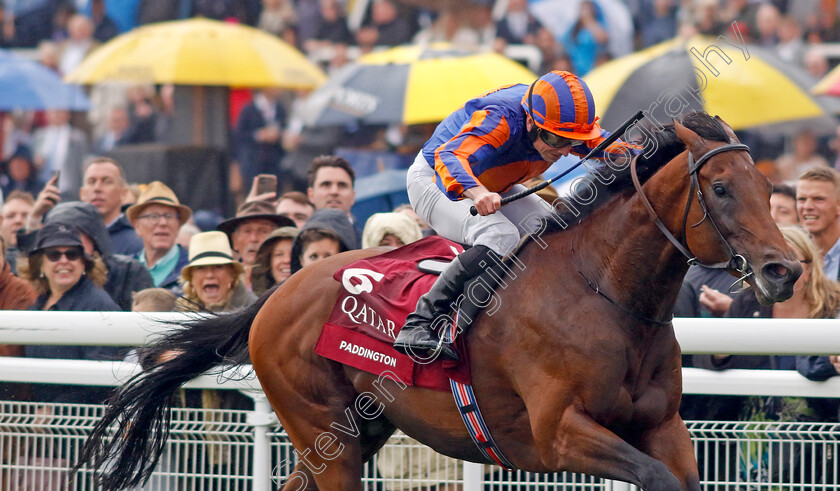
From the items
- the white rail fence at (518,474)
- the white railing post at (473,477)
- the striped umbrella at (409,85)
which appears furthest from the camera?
the striped umbrella at (409,85)

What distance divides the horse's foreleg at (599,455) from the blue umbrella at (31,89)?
8.42 m

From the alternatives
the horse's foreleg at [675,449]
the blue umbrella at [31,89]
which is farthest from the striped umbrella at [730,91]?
the blue umbrella at [31,89]

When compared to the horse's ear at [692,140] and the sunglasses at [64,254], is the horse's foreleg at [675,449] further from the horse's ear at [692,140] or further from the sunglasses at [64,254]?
the sunglasses at [64,254]

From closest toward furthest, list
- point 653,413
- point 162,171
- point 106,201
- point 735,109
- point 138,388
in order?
point 653,413, point 138,388, point 106,201, point 735,109, point 162,171

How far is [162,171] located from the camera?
9367 millimetres

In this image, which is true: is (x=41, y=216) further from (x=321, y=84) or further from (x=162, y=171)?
(x=321, y=84)

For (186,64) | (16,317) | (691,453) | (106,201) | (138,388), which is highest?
(186,64)

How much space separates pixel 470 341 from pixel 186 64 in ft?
20.8

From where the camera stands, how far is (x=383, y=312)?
4031 millimetres

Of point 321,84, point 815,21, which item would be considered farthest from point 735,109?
point 321,84

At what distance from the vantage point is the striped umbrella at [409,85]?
854 centimetres

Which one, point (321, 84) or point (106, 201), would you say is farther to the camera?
point (321, 84)

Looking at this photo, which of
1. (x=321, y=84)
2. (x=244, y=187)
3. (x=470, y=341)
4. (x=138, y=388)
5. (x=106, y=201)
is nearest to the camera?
(x=470, y=341)

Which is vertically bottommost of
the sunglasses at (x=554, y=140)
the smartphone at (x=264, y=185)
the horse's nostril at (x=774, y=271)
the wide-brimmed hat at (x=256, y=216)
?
the horse's nostril at (x=774, y=271)
